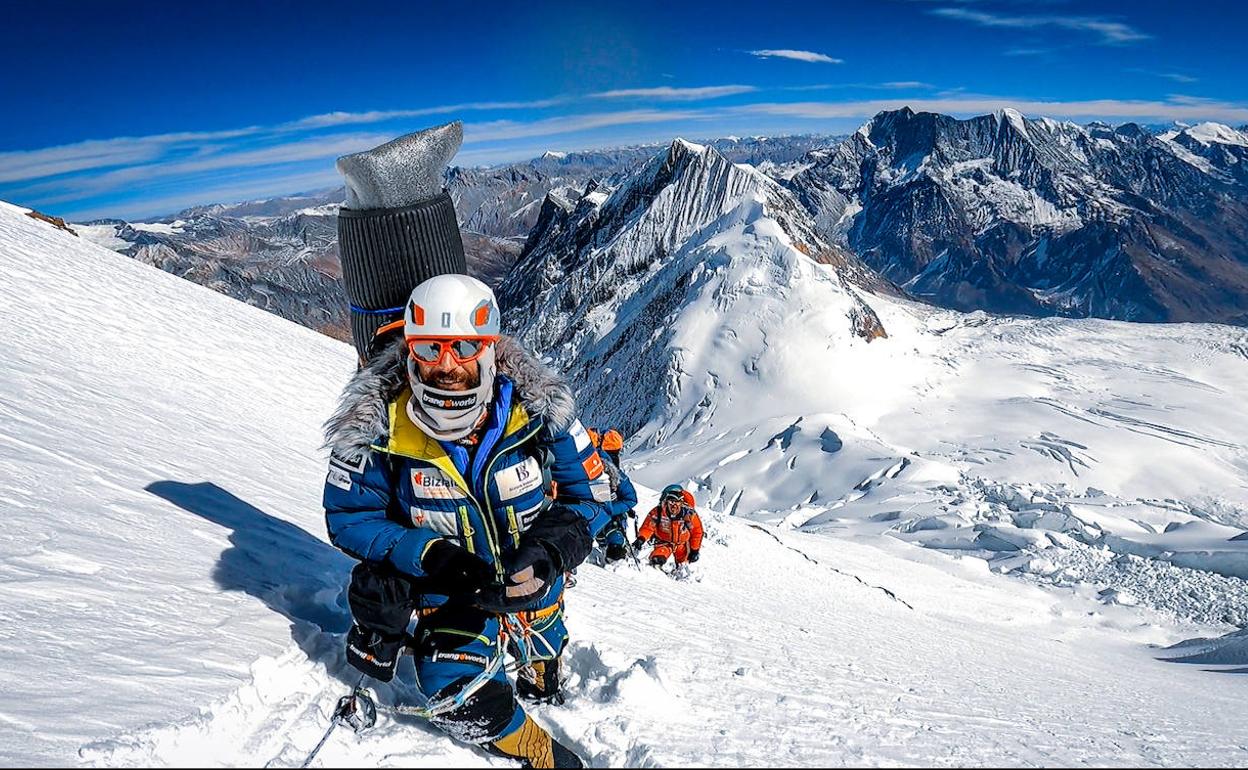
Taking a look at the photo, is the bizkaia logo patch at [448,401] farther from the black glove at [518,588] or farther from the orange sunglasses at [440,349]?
the black glove at [518,588]

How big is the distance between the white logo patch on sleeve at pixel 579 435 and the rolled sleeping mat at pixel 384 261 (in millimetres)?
1347

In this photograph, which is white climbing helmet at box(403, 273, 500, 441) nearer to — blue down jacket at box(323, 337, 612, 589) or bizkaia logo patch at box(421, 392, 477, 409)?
bizkaia logo patch at box(421, 392, 477, 409)

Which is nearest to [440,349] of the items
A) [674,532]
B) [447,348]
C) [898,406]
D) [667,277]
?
[447,348]

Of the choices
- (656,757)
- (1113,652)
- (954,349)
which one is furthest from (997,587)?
(954,349)

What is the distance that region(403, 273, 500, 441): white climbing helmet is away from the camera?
3209mm

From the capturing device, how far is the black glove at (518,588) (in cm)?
319

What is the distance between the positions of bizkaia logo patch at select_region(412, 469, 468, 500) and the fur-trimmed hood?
0.26m

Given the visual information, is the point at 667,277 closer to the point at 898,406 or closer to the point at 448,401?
the point at 898,406

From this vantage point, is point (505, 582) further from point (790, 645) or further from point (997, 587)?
point (997, 587)

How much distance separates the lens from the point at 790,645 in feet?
19.6

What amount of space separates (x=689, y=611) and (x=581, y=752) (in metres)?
3.46

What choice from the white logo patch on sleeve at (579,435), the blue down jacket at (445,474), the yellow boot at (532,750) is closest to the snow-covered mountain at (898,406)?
the white logo patch on sleeve at (579,435)

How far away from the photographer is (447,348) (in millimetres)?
3232

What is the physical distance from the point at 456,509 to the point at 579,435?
29.8 inches
